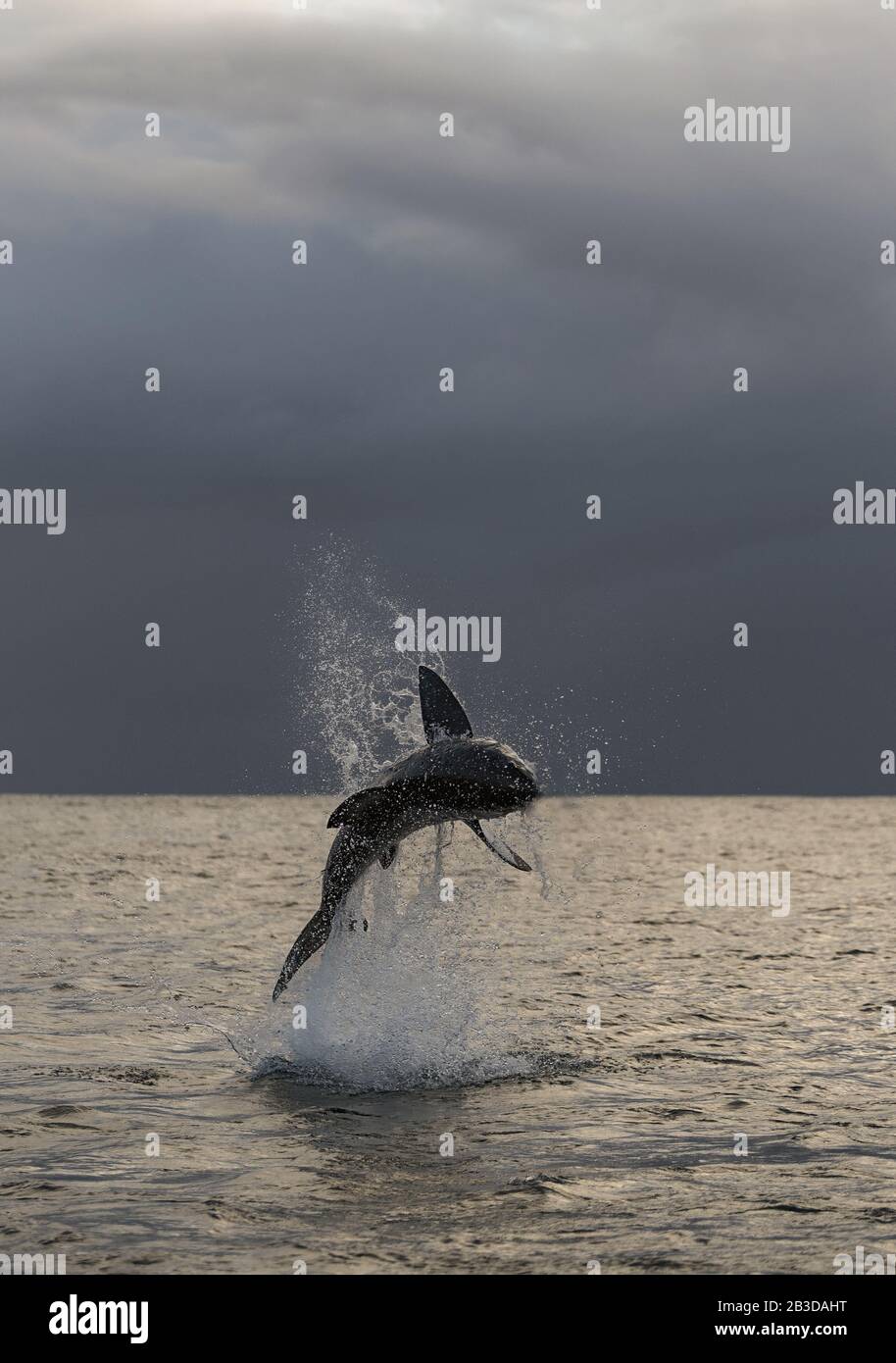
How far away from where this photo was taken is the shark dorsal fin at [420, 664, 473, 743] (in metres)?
16.4

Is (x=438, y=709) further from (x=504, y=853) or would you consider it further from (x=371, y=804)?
(x=504, y=853)

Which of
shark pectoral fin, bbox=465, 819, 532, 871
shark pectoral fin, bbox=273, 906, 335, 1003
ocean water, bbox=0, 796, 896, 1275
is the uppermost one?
shark pectoral fin, bbox=465, 819, 532, 871

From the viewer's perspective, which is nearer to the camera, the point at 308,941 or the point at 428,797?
the point at 428,797

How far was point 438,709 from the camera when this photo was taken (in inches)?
651

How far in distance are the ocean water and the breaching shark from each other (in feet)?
2.11

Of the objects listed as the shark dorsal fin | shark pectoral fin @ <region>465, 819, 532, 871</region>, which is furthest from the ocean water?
the shark dorsal fin

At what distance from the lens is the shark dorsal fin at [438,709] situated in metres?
16.4

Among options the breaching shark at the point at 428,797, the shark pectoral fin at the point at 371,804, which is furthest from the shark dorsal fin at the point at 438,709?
the shark pectoral fin at the point at 371,804

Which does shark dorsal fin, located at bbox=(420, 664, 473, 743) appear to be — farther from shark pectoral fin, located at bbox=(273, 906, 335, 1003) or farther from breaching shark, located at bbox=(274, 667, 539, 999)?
shark pectoral fin, located at bbox=(273, 906, 335, 1003)

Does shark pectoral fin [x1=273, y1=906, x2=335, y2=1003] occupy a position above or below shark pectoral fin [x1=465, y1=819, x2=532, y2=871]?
below

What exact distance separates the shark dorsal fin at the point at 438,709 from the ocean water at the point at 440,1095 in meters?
1.47

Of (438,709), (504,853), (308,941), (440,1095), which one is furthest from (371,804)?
(440,1095)

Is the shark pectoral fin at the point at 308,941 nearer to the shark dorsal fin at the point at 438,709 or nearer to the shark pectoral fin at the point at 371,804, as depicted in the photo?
the shark pectoral fin at the point at 371,804

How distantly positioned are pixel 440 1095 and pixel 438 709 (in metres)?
4.46
